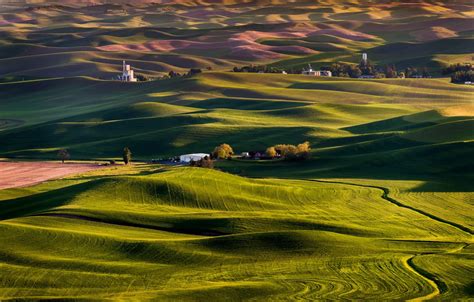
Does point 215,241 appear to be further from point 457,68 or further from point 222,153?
point 457,68

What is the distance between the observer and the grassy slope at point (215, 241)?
5225cm

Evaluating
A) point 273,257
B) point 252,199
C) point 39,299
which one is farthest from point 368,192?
point 39,299

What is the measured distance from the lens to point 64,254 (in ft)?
196

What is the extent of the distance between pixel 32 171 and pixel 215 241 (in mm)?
49397

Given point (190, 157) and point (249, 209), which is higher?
point (249, 209)

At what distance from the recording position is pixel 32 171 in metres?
108

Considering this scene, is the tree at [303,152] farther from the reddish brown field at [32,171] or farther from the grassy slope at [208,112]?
the reddish brown field at [32,171]

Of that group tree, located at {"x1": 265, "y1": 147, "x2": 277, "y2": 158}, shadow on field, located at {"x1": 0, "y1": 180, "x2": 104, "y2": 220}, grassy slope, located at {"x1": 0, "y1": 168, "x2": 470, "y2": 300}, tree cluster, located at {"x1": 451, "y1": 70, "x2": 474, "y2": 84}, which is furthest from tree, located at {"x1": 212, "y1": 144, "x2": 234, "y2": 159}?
tree cluster, located at {"x1": 451, "y1": 70, "x2": 474, "y2": 84}

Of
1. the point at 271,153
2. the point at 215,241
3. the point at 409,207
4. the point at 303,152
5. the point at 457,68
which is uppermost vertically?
→ the point at 457,68

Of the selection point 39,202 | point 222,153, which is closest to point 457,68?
point 222,153

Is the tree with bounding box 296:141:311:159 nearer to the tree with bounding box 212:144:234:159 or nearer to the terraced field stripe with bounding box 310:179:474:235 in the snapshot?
the tree with bounding box 212:144:234:159

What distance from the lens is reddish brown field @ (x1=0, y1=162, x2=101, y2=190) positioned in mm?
98537

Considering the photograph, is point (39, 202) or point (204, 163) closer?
point (39, 202)

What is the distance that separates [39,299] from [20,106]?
137m
